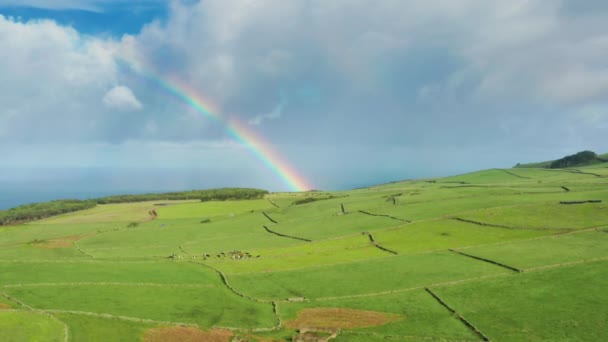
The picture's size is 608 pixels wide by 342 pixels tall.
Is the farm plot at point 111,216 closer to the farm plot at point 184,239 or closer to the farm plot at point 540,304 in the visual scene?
the farm plot at point 184,239

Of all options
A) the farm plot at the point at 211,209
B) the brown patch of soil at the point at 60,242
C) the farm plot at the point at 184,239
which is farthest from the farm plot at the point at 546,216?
the brown patch of soil at the point at 60,242

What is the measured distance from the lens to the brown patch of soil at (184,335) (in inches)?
1420

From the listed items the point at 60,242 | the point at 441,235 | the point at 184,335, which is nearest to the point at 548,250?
the point at 441,235

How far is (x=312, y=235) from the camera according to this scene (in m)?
86.9

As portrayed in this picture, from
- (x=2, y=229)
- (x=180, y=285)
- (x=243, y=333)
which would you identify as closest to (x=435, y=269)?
(x=243, y=333)

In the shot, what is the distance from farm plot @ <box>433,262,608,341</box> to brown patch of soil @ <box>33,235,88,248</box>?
71.6 m

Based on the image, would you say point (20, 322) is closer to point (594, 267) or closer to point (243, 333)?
point (243, 333)

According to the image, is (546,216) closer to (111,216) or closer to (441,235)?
(441,235)

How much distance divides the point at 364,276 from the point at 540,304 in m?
19.6

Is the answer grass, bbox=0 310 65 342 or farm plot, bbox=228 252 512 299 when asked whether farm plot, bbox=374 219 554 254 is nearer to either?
farm plot, bbox=228 252 512 299

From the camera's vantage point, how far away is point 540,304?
4194 cm

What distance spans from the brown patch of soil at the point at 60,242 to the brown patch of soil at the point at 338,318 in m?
62.3

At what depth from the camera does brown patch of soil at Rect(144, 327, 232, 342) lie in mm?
36062

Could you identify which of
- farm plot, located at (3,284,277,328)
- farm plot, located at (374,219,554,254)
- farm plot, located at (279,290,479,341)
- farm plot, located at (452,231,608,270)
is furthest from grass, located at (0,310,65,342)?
farm plot, located at (452,231,608,270)
